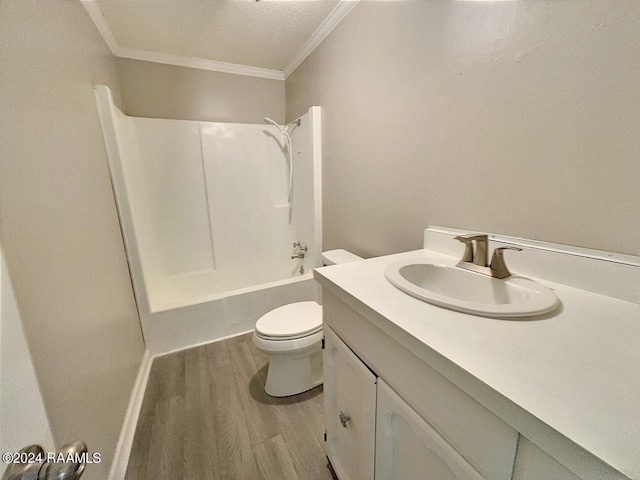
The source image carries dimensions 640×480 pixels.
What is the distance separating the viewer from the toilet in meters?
1.32

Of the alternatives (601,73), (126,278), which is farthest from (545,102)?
(126,278)

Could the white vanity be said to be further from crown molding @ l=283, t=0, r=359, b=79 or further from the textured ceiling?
the textured ceiling

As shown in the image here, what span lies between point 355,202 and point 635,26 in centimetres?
117

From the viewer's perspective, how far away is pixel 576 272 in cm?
69

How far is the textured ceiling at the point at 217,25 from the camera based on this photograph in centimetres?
149

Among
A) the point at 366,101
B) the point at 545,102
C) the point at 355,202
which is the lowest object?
the point at 355,202

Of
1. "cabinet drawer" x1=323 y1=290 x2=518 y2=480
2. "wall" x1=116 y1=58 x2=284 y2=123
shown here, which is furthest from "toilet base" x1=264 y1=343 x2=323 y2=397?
"wall" x1=116 y1=58 x2=284 y2=123

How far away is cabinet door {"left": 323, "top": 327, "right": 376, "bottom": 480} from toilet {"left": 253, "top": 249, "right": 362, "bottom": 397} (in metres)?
0.39

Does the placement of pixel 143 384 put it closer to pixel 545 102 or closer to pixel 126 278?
pixel 126 278

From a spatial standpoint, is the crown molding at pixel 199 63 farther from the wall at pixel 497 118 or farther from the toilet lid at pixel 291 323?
the toilet lid at pixel 291 323

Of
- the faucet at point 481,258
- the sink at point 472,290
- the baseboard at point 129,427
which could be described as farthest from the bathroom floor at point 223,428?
the faucet at point 481,258

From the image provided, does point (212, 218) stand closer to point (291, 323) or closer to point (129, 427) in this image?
point (291, 323)

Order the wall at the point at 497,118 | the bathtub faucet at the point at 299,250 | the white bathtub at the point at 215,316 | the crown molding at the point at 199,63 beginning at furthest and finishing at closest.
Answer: the bathtub faucet at the point at 299,250 → the crown molding at the point at 199,63 → the white bathtub at the point at 215,316 → the wall at the point at 497,118

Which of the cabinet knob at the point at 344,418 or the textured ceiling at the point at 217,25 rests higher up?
the textured ceiling at the point at 217,25
